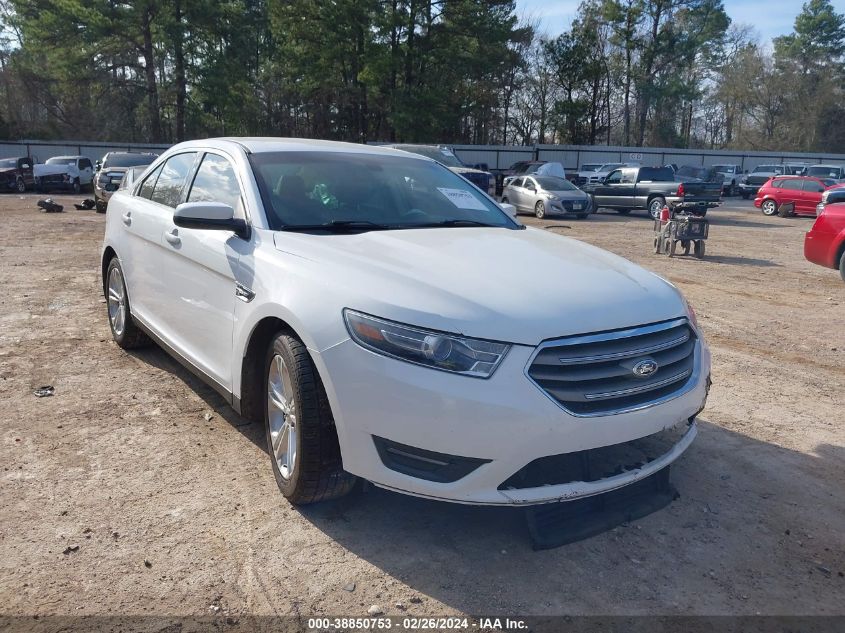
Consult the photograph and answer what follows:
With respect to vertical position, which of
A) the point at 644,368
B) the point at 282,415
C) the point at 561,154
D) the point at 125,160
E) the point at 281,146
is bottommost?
the point at 282,415

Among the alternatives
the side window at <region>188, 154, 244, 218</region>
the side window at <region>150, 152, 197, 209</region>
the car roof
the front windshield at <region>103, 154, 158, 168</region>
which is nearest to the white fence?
the front windshield at <region>103, 154, 158, 168</region>

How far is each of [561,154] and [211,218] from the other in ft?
145

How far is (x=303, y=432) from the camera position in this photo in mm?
3064

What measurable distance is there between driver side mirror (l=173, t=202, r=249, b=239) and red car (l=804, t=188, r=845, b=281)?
8781mm

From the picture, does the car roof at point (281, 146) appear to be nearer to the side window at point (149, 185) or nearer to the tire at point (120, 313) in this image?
the side window at point (149, 185)

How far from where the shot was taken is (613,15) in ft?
168

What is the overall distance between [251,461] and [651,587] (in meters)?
2.14

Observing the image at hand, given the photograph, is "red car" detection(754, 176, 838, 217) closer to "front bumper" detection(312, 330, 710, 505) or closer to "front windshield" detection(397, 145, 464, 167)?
"front windshield" detection(397, 145, 464, 167)

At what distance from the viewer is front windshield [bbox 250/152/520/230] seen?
3.88 m

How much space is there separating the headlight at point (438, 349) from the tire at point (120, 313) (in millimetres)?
3344

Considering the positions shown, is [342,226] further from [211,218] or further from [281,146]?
[281,146]

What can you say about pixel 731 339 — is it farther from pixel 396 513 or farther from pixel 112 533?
pixel 112 533

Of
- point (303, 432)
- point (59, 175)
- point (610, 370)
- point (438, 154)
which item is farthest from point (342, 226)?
point (59, 175)

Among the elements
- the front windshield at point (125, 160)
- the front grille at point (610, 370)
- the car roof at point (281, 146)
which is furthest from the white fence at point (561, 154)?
the front grille at point (610, 370)
